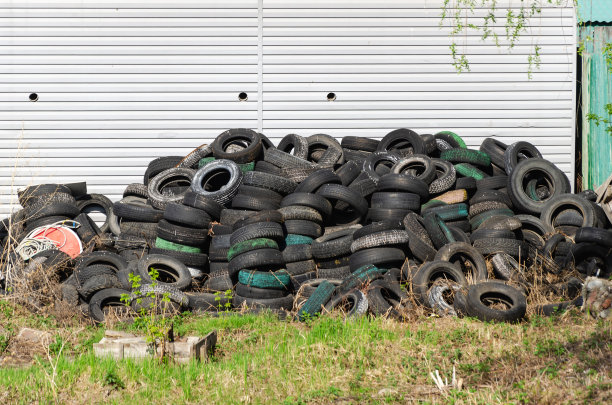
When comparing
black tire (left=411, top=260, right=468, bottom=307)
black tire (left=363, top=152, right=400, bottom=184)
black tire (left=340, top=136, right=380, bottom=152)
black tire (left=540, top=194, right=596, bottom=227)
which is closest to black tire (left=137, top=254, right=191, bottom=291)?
black tire (left=411, top=260, right=468, bottom=307)

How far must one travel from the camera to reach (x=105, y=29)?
13250mm

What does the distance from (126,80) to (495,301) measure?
8.34 meters

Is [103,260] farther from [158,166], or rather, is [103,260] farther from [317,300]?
[317,300]

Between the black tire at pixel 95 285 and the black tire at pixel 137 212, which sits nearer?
the black tire at pixel 95 285

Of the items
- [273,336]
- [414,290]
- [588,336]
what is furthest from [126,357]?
[588,336]

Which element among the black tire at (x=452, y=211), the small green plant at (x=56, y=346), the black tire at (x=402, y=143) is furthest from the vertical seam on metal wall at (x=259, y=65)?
the small green plant at (x=56, y=346)

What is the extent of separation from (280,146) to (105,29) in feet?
13.5

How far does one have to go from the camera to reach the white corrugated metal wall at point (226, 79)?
1320 centimetres

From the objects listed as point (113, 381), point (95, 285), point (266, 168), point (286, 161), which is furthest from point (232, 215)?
point (113, 381)

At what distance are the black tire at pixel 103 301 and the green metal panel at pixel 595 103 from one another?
9093 millimetres

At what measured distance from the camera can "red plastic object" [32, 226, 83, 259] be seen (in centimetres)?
1118

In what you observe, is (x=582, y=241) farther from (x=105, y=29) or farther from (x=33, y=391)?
(x=105, y=29)

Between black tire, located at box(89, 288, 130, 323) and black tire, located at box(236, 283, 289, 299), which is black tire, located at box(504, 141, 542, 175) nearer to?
black tire, located at box(236, 283, 289, 299)

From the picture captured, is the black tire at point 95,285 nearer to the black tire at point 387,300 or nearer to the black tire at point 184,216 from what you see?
the black tire at point 184,216
